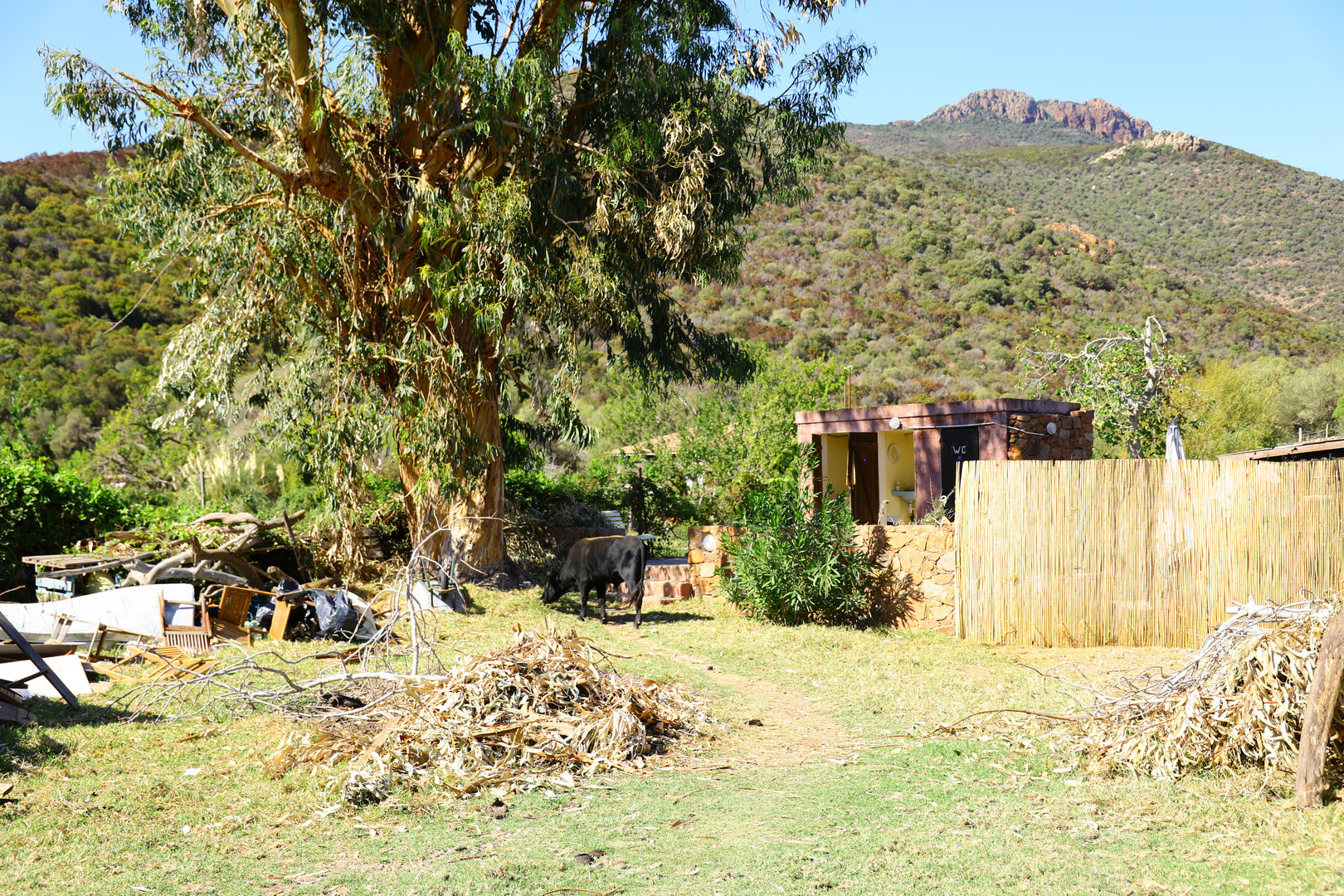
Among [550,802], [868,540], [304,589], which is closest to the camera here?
[550,802]

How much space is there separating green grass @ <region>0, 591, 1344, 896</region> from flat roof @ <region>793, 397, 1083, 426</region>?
26.8ft

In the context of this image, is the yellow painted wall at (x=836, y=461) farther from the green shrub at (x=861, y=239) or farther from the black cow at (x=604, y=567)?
the green shrub at (x=861, y=239)

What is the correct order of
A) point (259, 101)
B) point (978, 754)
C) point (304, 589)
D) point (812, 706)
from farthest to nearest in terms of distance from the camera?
point (259, 101) → point (304, 589) → point (812, 706) → point (978, 754)

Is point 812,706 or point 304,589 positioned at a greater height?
point 304,589

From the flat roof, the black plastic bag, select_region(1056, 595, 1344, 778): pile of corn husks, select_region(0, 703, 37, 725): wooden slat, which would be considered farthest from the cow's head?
select_region(1056, 595, 1344, 778): pile of corn husks

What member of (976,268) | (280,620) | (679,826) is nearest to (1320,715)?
(679,826)

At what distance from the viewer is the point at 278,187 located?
12430 mm

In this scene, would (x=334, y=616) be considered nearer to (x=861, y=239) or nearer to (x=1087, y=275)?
(x=861, y=239)

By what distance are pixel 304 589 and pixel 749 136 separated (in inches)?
327

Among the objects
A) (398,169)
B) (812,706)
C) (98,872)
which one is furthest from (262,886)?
(398,169)

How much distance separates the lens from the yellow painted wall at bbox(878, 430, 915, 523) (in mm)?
16719

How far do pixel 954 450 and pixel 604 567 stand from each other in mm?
6067

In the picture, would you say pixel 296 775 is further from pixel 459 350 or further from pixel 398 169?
pixel 398 169

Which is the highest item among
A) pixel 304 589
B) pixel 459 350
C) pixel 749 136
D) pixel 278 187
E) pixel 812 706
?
pixel 749 136
